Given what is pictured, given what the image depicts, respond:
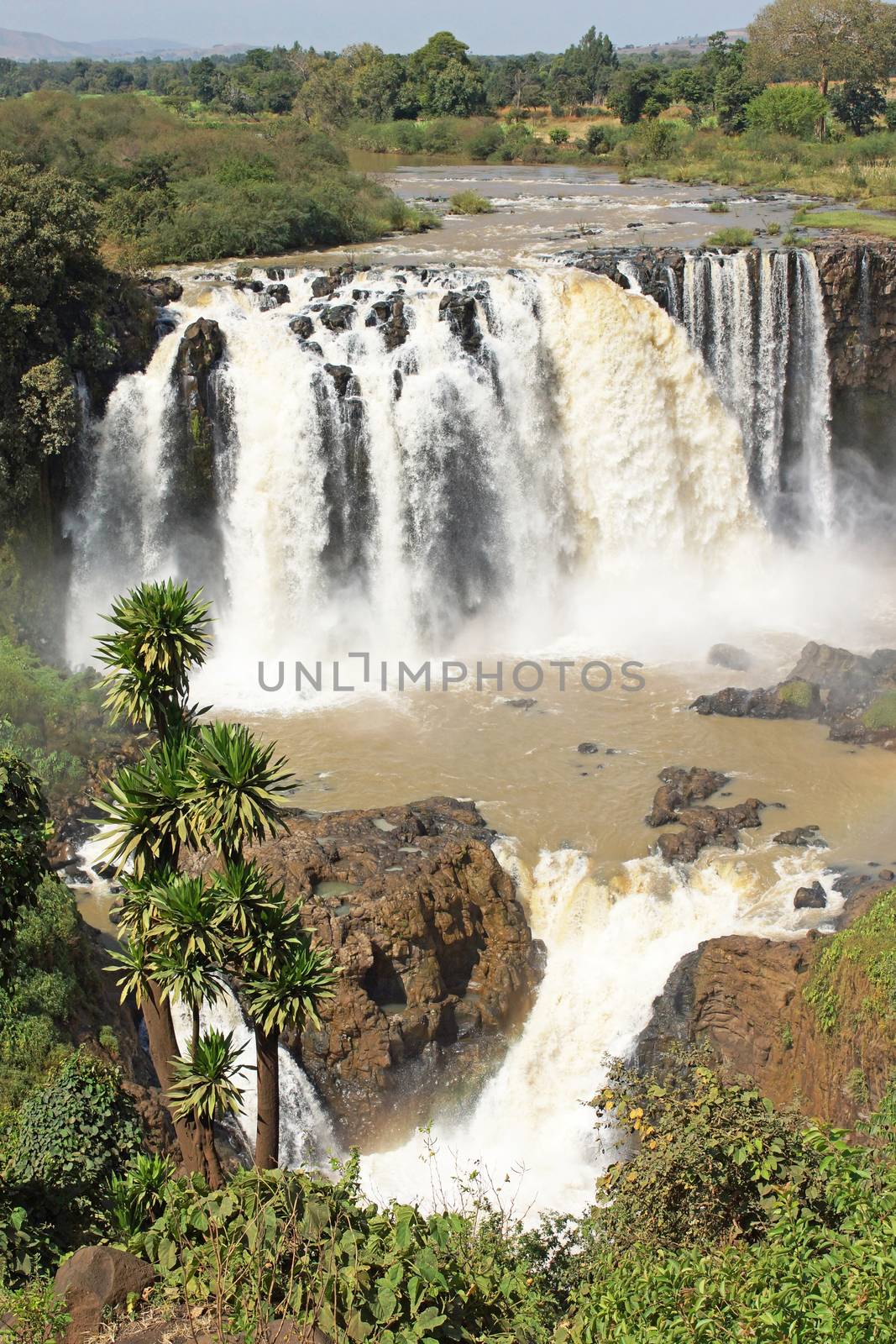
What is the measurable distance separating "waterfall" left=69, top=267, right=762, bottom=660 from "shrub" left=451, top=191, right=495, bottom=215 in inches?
534

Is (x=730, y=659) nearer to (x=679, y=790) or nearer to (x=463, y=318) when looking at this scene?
(x=679, y=790)

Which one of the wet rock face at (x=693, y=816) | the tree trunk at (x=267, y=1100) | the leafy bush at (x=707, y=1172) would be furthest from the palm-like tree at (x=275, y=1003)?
the wet rock face at (x=693, y=816)

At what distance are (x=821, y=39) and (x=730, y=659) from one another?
49.2 metres

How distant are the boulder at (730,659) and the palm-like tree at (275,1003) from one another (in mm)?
16358

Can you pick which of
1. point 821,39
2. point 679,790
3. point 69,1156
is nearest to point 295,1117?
point 69,1156

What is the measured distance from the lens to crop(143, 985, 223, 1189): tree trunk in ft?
38.0

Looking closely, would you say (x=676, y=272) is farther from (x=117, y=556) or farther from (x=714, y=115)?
(x=714, y=115)

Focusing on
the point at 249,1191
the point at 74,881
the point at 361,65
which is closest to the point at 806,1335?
the point at 249,1191

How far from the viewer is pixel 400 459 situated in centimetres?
2778

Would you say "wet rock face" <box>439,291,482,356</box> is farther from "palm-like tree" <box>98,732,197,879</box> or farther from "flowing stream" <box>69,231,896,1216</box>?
"palm-like tree" <box>98,732,197,879</box>

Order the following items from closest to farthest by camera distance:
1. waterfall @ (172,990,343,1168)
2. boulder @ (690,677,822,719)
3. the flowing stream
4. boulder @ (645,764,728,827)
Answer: waterfall @ (172,990,343,1168), boulder @ (645,764,728,827), the flowing stream, boulder @ (690,677,822,719)

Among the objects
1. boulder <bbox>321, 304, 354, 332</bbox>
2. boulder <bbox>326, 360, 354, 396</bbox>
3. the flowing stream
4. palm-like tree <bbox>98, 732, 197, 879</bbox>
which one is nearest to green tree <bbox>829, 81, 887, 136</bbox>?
the flowing stream

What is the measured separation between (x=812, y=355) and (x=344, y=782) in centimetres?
1649

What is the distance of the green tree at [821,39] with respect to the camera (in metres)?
61.7
